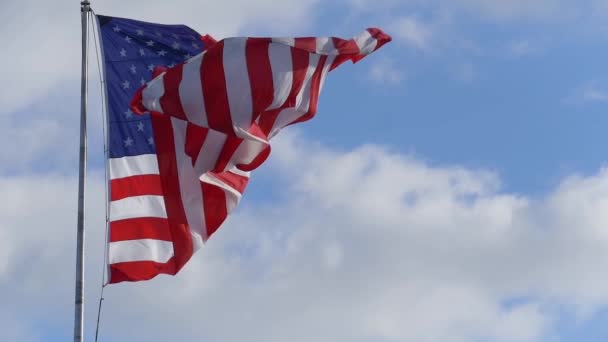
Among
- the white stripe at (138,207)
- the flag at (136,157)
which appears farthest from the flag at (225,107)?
the flag at (136,157)

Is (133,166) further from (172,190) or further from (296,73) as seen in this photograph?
(296,73)

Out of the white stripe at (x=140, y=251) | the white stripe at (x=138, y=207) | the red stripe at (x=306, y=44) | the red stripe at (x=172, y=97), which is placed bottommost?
the white stripe at (x=140, y=251)

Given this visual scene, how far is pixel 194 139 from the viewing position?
1139 inches

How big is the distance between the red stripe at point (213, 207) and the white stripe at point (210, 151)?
40cm

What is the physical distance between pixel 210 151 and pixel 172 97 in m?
1.77

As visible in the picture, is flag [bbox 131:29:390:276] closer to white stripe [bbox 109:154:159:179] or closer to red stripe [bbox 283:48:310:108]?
red stripe [bbox 283:48:310:108]

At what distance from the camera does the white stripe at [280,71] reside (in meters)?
28.2

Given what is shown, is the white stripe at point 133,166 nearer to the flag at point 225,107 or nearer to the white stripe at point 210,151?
the flag at point 225,107

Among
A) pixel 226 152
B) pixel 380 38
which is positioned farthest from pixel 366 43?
pixel 226 152

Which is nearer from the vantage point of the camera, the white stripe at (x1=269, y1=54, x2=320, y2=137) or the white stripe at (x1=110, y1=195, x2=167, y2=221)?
the white stripe at (x1=110, y1=195, x2=167, y2=221)

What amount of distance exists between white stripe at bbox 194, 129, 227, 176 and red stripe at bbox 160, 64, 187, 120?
3.57 ft

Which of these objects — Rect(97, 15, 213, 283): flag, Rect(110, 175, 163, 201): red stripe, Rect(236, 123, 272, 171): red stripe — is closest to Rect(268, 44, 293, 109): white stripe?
Rect(236, 123, 272, 171): red stripe

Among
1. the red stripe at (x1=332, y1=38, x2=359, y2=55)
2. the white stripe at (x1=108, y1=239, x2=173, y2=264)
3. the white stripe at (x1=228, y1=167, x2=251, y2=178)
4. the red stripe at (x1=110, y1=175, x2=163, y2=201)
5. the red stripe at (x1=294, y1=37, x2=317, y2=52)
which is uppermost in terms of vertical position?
→ the red stripe at (x1=332, y1=38, x2=359, y2=55)

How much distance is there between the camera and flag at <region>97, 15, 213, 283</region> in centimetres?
2741
